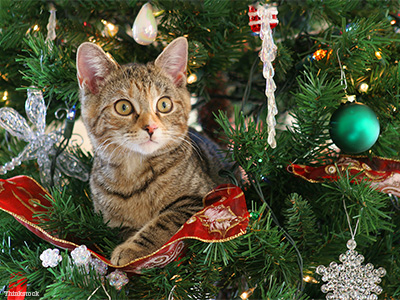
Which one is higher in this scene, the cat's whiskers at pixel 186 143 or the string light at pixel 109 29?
the string light at pixel 109 29

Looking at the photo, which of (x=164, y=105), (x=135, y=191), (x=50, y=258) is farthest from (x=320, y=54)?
(x=50, y=258)

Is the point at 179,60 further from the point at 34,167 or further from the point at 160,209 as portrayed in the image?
the point at 34,167

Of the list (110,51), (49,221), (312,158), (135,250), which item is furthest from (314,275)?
(110,51)

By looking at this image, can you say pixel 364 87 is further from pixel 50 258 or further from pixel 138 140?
pixel 50 258

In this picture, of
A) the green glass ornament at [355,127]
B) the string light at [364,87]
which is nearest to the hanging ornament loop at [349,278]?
the green glass ornament at [355,127]

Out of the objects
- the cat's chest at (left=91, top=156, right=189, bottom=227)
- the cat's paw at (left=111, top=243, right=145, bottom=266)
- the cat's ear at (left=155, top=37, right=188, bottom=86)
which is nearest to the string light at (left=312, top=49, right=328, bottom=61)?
the cat's ear at (left=155, top=37, right=188, bottom=86)

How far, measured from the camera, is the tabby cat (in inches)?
28.8

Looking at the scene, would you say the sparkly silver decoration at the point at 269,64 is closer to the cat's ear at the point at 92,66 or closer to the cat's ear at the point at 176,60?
the cat's ear at the point at 176,60

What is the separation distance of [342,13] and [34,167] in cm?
81

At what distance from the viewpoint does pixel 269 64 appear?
0.54 meters

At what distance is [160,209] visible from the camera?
73cm

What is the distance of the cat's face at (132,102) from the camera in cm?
73

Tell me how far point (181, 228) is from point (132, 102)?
0.33 m

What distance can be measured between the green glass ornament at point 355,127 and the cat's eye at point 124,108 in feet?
1.33
